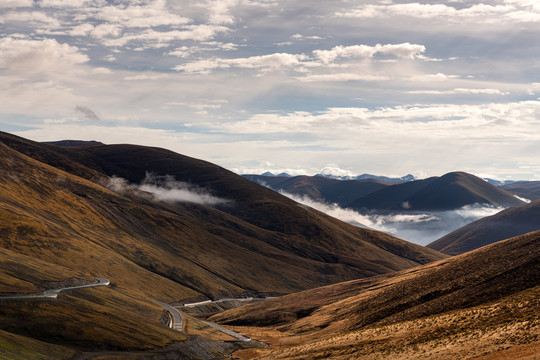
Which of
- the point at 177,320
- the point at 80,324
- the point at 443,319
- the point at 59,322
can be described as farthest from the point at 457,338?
the point at 177,320

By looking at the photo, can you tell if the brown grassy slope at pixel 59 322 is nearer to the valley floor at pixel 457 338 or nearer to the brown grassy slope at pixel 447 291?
the valley floor at pixel 457 338

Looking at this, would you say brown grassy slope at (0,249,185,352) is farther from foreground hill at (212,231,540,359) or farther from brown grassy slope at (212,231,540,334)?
brown grassy slope at (212,231,540,334)

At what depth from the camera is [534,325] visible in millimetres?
60281

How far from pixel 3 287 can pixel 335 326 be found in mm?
79487

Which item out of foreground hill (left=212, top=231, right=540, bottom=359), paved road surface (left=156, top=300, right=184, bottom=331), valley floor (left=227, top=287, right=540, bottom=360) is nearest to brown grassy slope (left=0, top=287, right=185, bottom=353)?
paved road surface (left=156, top=300, right=184, bottom=331)

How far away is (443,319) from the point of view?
263 ft

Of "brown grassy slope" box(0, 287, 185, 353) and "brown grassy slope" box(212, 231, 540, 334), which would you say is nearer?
"brown grassy slope" box(0, 287, 185, 353)

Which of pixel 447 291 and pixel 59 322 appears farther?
pixel 447 291

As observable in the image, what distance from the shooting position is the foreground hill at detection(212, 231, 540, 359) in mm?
62200

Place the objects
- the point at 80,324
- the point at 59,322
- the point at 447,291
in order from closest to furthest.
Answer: the point at 59,322, the point at 80,324, the point at 447,291

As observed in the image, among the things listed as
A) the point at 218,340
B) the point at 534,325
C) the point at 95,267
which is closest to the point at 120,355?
the point at 218,340

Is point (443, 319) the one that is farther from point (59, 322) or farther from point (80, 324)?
point (59, 322)

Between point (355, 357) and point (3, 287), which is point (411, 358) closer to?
point (355, 357)

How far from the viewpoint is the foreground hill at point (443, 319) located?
204ft
